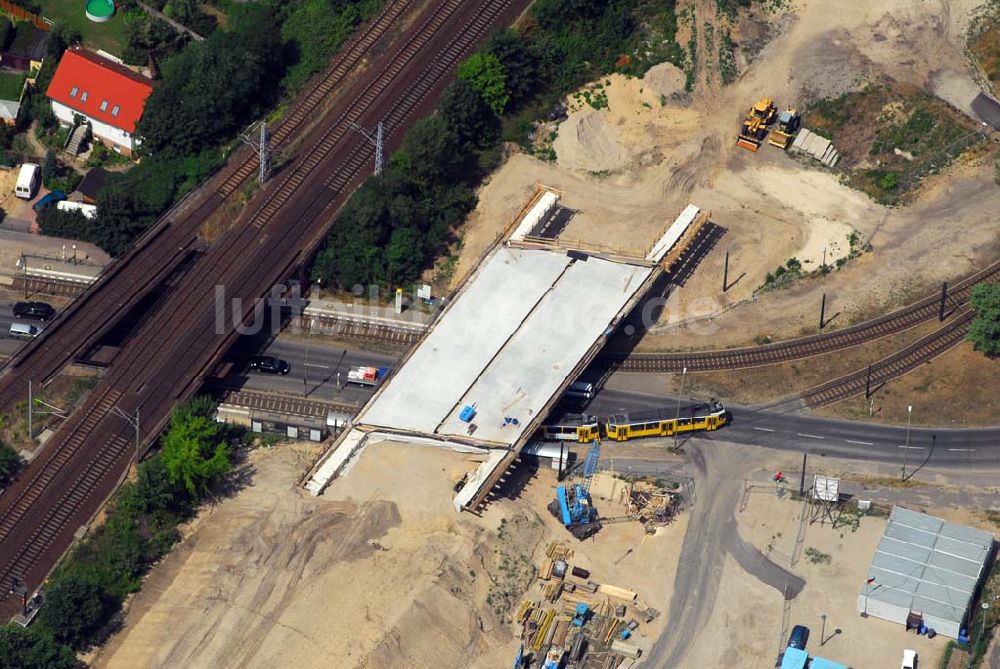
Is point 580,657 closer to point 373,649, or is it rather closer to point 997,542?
point 373,649

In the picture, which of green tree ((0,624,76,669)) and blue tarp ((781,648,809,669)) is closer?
green tree ((0,624,76,669))

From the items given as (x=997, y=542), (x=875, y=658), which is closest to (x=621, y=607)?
(x=875, y=658)

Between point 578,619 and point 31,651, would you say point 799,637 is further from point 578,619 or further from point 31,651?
point 31,651

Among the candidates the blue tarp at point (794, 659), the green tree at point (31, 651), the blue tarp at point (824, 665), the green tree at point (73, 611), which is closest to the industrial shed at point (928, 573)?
the blue tarp at point (824, 665)

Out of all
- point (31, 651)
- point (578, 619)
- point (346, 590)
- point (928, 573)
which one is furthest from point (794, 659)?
point (31, 651)

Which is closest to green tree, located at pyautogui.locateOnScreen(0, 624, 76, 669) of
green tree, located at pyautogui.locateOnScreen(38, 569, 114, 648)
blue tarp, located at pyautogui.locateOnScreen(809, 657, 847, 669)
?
green tree, located at pyautogui.locateOnScreen(38, 569, 114, 648)

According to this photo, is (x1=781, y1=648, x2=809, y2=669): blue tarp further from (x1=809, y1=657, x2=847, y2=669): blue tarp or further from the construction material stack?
the construction material stack
